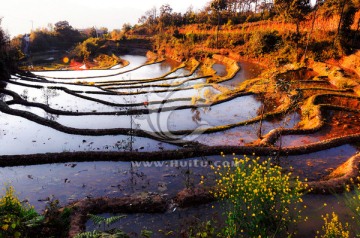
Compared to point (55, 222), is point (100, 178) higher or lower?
lower

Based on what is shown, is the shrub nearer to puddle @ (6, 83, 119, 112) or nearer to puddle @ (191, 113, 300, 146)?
puddle @ (191, 113, 300, 146)

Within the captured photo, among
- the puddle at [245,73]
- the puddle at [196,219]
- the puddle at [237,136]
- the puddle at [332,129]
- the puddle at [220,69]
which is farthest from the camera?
the puddle at [220,69]

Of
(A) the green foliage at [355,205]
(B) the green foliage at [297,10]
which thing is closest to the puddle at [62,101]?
(A) the green foliage at [355,205]

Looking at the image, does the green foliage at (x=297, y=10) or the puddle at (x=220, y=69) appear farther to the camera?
the green foliage at (x=297, y=10)

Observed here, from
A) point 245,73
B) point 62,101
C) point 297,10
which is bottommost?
point 62,101

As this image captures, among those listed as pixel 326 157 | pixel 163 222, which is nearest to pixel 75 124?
pixel 163 222

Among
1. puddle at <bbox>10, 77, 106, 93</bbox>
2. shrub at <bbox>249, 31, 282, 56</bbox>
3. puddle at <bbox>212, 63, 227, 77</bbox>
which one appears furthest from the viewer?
shrub at <bbox>249, 31, 282, 56</bbox>

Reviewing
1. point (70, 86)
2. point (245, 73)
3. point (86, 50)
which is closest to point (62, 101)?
point (70, 86)

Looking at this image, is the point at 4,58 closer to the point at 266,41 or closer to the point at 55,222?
the point at 266,41

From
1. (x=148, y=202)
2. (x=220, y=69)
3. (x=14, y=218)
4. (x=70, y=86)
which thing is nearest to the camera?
(x=14, y=218)

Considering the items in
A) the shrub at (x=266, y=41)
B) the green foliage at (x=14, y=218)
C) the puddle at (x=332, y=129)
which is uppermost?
the shrub at (x=266, y=41)

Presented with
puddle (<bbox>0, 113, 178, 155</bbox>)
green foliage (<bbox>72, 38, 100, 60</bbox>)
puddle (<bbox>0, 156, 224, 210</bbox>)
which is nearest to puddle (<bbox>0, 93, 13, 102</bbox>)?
puddle (<bbox>0, 113, 178, 155</bbox>)

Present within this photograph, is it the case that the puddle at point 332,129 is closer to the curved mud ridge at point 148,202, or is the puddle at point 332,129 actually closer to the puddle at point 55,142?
the curved mud ridge at point 148,202

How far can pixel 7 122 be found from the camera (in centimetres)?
2911
